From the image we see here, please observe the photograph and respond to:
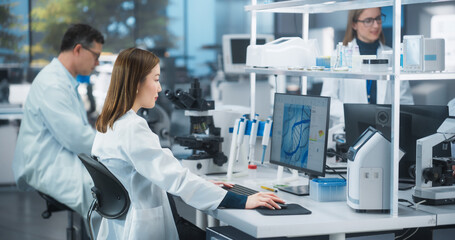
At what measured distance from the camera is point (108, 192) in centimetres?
265

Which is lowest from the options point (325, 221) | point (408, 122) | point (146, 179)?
point (325, 221)

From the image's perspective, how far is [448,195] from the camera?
252 centimetres

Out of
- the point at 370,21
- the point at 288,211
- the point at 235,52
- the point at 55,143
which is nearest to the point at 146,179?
the point at 288,211

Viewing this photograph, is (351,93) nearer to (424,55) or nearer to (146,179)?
(424,55)

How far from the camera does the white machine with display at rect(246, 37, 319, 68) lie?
3.03 meters

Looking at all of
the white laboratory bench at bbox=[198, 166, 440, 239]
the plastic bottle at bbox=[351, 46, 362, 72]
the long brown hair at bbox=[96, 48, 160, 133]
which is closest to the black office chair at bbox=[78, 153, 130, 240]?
the long brown hair at bbox=[96, 48, 160, 133]

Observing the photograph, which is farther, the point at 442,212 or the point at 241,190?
the point at 241,190

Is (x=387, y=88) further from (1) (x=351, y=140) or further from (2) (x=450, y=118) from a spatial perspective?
(2) (x=450, y=118)

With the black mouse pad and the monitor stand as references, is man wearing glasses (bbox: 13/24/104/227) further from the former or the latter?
the black mouse pad

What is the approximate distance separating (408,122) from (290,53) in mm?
→ 647

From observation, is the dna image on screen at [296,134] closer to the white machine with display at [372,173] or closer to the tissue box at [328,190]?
the tissue box at [328,190]

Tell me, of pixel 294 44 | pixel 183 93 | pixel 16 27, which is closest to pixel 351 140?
pixel 294 44

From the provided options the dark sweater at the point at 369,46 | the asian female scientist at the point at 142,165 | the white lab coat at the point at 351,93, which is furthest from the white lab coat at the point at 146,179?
the dark sweater at the point at 369,46

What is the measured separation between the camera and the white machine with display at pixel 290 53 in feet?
9.94
